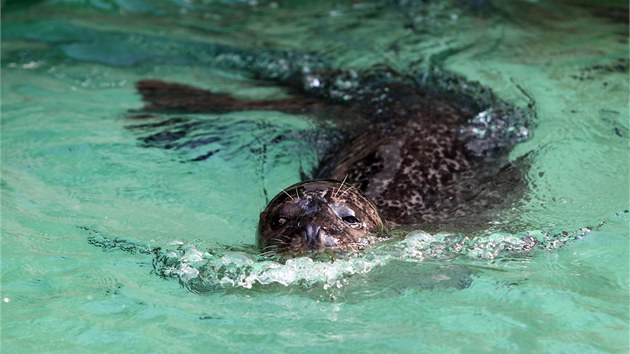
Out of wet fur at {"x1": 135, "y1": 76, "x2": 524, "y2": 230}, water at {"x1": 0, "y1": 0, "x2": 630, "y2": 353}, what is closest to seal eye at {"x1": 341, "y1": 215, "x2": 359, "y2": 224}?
water at {"x1": 0, "y1": 0, "x2": 630, "y2": 353}

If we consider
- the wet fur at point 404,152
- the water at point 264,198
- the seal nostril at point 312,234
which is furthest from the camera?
the wet fur at point 404,152

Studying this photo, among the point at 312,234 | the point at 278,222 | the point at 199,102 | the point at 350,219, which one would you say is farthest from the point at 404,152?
the point at 199,102

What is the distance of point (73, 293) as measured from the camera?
15.1ft

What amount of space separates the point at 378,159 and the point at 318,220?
1782 mm

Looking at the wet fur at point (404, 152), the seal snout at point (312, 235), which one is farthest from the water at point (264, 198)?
the wet fur at point (404, 152)

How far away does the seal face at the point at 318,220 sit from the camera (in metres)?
4.82

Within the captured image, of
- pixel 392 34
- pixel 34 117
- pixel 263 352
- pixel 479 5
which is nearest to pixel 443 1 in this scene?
pixel 479 5

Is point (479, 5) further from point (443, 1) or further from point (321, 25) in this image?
point (321, 25)

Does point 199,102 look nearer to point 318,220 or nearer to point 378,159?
point 378,159

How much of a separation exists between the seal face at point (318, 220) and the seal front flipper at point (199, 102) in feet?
8.28

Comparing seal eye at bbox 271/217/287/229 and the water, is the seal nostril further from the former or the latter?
seal eye at bbox 271/217/287/229

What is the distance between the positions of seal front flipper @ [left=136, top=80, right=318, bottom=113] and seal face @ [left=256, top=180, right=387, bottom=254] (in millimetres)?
2524

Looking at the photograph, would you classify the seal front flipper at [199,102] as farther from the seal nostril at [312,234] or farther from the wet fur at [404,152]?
the seal nostril at [312,234]

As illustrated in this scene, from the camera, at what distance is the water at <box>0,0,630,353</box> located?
4227 millimetres
